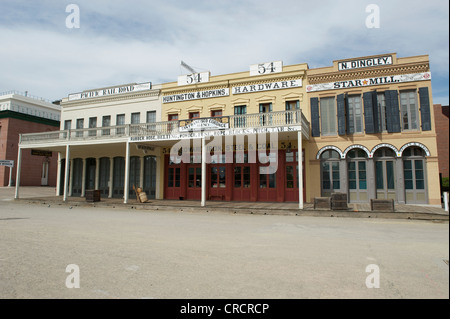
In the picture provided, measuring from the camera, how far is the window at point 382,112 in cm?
1529

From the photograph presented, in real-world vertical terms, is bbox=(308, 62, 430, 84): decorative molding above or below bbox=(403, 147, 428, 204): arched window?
above

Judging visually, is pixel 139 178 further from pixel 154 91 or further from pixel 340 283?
pixel 340 283

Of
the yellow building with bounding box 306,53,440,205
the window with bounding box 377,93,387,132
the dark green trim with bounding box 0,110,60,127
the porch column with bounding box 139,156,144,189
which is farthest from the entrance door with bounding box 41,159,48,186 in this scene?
the window with bounding box 377,93,387,132

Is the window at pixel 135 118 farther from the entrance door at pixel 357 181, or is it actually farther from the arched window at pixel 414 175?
the arched window at pixel 414 175

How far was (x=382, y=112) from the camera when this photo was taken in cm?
1538

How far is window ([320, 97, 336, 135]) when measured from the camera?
16234 millimetres

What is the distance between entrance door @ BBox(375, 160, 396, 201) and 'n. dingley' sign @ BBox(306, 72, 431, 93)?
165 inches

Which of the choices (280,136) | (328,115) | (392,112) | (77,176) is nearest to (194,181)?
(280,136)

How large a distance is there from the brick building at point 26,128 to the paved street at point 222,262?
28.8 meters

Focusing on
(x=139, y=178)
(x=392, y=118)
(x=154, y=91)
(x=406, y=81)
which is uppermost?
(x=154, y=91)

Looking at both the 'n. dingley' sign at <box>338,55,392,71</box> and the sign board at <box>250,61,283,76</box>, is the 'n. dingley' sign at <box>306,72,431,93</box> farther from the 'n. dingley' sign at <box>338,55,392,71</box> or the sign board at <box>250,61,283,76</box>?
the sign board at <box>250,61,283,76</box>

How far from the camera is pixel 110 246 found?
A: 247 inches
